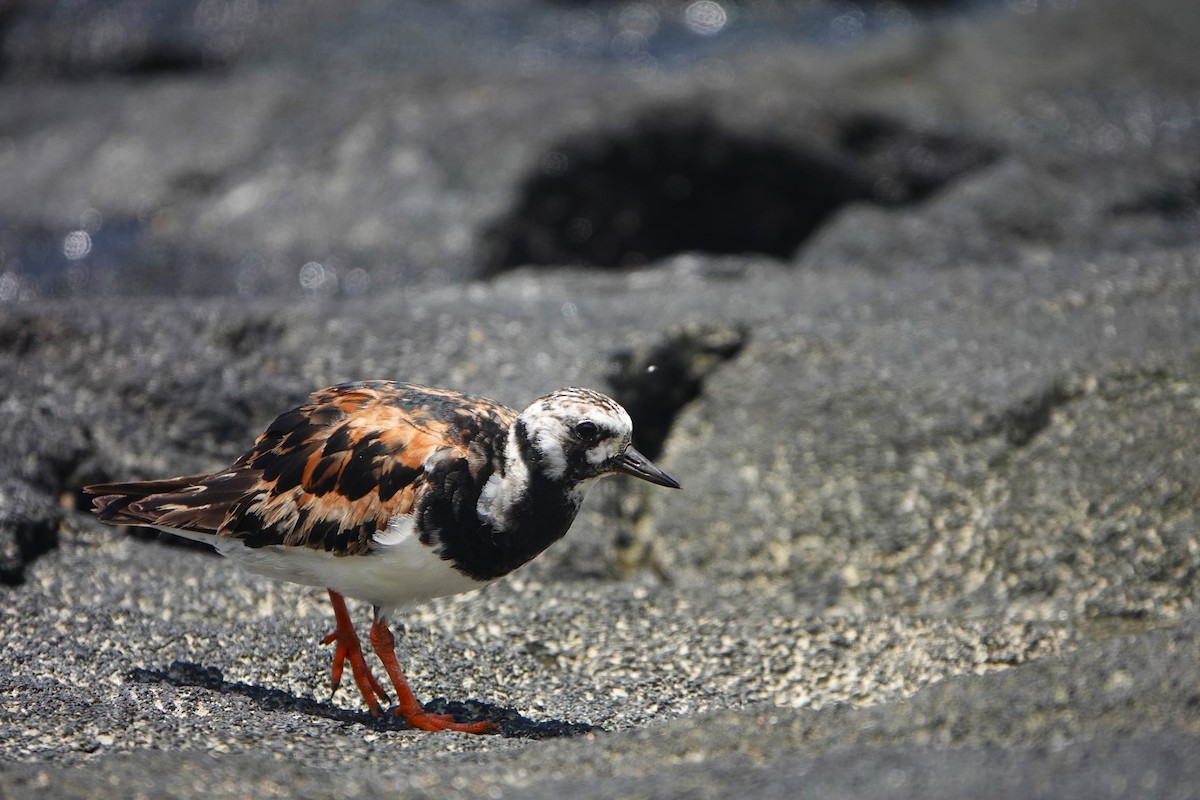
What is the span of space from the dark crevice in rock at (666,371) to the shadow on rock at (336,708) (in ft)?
6.88

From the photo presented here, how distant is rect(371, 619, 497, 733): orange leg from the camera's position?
449 cm

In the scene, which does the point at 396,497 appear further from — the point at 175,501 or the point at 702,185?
the point at 702,185

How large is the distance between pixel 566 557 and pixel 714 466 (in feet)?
2.96

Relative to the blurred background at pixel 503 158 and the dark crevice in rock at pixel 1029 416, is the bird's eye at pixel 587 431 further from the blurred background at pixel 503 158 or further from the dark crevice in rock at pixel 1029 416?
the blurred background at pixel 503 158

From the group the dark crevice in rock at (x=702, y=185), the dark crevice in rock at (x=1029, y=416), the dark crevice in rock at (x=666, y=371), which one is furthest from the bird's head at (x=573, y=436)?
the dark crevice in rock at (x=702, y=185)

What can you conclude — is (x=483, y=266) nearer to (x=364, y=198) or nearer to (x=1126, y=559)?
(x=364, y=198)

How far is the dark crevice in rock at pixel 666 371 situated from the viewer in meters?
6.52

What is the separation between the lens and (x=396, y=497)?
453 cm

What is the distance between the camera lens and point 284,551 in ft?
15.5

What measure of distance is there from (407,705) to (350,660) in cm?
33

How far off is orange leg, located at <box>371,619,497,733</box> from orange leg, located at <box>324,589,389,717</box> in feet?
0.27

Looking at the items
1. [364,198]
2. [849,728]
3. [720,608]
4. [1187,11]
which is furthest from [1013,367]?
[1187,11]

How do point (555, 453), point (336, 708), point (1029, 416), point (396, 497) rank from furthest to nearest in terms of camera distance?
point (1029, 416), point (336, 708), point (555, 453), point (396, 497)

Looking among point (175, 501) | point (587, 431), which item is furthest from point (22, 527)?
point (587, 431)
